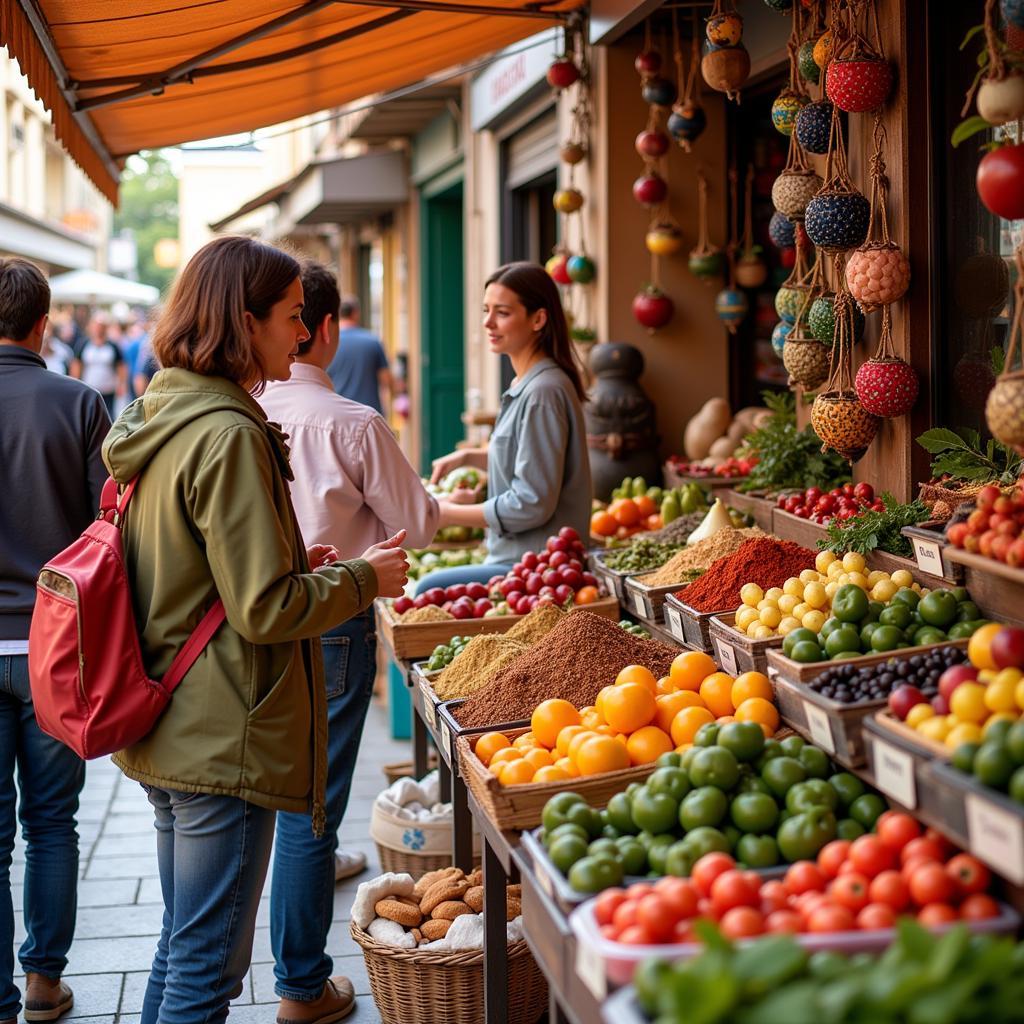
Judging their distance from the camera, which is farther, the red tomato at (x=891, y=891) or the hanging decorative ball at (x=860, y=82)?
the hanging decorative ball at (x=860, y=82)

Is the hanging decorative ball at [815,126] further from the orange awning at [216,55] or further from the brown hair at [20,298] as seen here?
the brown hair at [20,298]

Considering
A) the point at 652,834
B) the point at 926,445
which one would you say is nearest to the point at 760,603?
the point at 926,445

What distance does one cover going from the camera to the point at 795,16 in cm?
422

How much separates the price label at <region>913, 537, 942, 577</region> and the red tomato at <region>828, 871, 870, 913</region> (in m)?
1.12

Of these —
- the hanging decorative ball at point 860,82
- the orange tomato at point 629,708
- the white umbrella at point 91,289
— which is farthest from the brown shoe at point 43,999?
the white umbrella at point 91,289

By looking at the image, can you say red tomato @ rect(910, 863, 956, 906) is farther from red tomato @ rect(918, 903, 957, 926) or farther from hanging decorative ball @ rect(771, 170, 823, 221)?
hanging decorative ball @ rect(771, 170, 823, 221)

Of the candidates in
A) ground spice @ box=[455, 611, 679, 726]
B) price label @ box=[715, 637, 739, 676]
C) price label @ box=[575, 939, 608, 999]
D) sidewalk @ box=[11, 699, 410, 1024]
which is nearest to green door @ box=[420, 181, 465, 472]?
sidewalk @ box=[11, 699, 410, 1024]

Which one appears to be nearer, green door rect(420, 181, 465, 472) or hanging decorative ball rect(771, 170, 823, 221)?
hanging decorative ball rect(771, 170, 823, 221)

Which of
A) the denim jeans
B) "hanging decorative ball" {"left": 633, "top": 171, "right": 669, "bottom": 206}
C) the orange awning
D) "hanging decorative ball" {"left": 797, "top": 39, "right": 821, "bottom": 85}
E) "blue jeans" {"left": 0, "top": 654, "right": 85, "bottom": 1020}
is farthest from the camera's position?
"hanging decorative ball" {"left": 633, "top": 171, "right": 669, "bottom": 206}

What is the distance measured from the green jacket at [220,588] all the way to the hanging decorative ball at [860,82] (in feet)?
6.71

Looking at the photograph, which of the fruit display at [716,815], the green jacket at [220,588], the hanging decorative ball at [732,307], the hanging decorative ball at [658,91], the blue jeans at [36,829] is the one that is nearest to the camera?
the fruit display at [716,815]

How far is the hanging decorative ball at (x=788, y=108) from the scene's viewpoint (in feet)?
13.9

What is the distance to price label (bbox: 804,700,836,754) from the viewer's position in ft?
8.01

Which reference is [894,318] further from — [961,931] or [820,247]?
[961,931]
